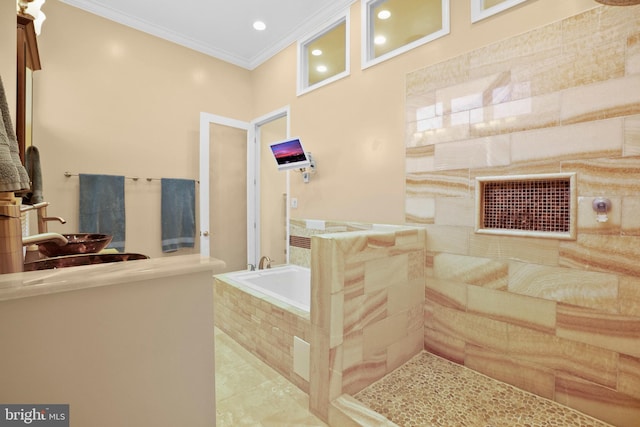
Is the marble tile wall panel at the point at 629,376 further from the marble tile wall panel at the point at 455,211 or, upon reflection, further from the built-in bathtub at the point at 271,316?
the built-in bathtub at the point at 271,316

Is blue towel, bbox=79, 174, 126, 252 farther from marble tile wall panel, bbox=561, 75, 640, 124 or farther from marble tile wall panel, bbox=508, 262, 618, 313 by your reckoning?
marble tile wall panel, bbox=561, 75, 640, 124

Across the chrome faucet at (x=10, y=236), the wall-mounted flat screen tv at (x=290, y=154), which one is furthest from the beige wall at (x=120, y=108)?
the chrome faucet at (x=10, y=236)

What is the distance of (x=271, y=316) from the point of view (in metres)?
2.19

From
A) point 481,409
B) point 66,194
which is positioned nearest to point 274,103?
point 66,194

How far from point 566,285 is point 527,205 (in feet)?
1.60

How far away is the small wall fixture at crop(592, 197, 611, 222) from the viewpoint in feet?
5.09

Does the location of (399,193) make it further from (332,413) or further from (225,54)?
(225,54)

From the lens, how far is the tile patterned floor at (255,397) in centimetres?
166

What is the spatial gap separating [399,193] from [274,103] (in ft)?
6.93

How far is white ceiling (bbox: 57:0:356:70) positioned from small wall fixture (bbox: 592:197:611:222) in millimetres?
2554

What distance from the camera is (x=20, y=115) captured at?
1714 millimetres

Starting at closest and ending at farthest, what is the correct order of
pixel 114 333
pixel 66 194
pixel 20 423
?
pixel 20 423
pixel 114 333
pixel 66 194

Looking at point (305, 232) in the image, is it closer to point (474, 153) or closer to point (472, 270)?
point (472, 270)

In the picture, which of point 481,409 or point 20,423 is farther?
point 481,409
